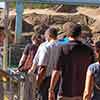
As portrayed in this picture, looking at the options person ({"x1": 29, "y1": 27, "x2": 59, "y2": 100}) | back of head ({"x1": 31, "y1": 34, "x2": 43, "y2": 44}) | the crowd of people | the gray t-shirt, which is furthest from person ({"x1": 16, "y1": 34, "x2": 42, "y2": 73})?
the crowd of people

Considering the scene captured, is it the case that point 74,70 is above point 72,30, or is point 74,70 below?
below

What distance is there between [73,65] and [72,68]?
0.14 feet

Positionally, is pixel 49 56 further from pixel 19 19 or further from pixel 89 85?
pixel 19 19

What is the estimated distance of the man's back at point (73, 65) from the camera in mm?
6834

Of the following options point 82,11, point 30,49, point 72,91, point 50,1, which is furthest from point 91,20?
point 72,91

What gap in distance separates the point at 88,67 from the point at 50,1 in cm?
1485

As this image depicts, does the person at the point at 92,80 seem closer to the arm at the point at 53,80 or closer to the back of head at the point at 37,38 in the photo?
the arm at the point at 53,80

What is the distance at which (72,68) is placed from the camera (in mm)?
6902

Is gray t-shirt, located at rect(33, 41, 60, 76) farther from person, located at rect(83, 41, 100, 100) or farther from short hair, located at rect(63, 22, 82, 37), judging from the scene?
person, located at rect(83, 41, 100, 100)

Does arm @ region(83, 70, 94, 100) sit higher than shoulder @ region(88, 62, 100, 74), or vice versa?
shoulder @ region(88, 62, 100, 74)

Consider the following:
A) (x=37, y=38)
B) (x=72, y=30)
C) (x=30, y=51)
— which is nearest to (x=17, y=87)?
(x=72, y=30)

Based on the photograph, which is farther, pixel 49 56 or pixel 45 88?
pixel 45 88

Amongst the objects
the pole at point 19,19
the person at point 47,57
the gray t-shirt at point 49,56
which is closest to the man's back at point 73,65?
the person at point 47,57

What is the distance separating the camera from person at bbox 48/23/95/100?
6.86 meters
